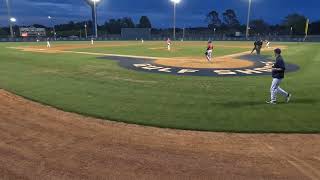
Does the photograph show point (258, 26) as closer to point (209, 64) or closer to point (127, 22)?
point (127, 22)

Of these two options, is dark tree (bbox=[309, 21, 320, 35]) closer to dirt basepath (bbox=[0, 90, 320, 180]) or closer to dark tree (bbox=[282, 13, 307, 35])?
dark tree (bbox=[282, 13, 307, 35])

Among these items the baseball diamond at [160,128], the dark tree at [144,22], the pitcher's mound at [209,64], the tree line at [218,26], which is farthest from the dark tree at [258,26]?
the baseball diamond at [160,128]

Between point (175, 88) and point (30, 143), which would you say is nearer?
point (30, 143)

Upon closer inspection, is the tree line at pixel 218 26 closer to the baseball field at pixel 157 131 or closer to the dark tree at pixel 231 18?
the dark tree at pixel 231 18

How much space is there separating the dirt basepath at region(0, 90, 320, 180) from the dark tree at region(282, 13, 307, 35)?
12392 centimetres

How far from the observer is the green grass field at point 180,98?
1049 centimetres

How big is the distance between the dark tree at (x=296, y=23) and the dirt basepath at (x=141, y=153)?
123924 mm

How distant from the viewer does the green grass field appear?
10.5 m

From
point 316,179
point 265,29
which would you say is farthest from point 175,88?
point 265,29

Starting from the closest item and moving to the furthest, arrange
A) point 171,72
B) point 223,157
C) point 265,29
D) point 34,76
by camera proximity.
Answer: point 223,157
point 34,76
point 171,72
point 265,29

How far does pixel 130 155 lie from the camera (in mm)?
7781

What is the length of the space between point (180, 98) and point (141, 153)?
622cm

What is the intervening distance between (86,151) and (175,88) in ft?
28.5

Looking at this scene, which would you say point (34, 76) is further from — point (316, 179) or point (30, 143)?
point (316, 179)
